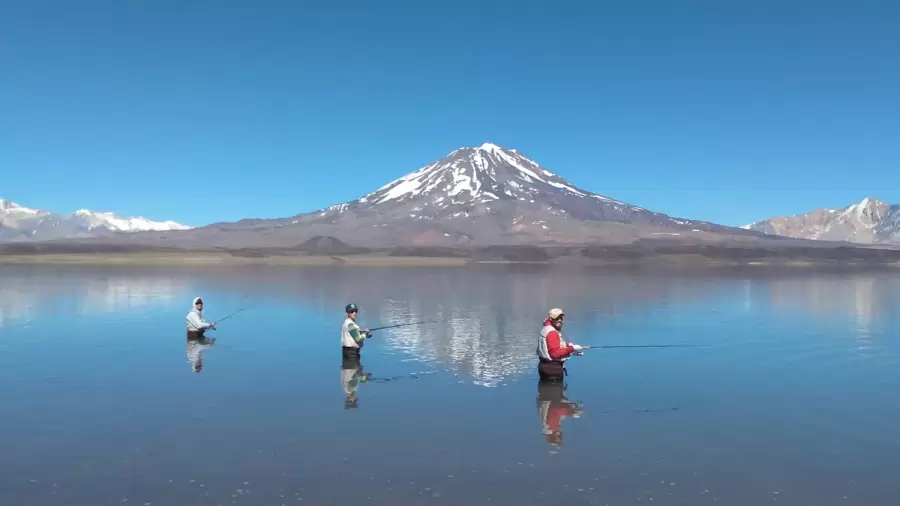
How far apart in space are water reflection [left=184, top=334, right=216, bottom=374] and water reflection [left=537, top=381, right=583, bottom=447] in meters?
6.58

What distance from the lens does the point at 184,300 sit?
30109 mm

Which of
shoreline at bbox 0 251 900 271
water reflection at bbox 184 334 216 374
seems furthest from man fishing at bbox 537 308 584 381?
shoreline at bbox 0 251 900 271

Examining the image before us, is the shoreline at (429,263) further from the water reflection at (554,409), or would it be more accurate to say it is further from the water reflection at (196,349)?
the water reflection at (554,409)

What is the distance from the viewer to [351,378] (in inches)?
503

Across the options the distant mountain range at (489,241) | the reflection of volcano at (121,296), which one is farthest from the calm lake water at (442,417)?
the distant mountain range at (489,241)

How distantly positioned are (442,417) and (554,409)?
1.75 metres

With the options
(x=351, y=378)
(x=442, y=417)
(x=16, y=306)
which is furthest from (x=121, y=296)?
(x=442, y=417)

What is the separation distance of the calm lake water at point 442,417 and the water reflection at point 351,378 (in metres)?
0.07

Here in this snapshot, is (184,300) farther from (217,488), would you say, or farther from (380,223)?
(380,223)

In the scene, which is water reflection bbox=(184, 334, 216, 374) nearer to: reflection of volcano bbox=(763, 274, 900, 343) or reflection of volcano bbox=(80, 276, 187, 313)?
reflection of volcano bbox=(80, 276, 187, 313)

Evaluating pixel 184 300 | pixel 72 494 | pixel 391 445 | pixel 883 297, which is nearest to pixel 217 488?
pixel 72 494

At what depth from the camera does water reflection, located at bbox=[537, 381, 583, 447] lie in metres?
9.18

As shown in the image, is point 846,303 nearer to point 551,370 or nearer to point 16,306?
point 551,370

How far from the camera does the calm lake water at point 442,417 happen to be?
722 centimetres
